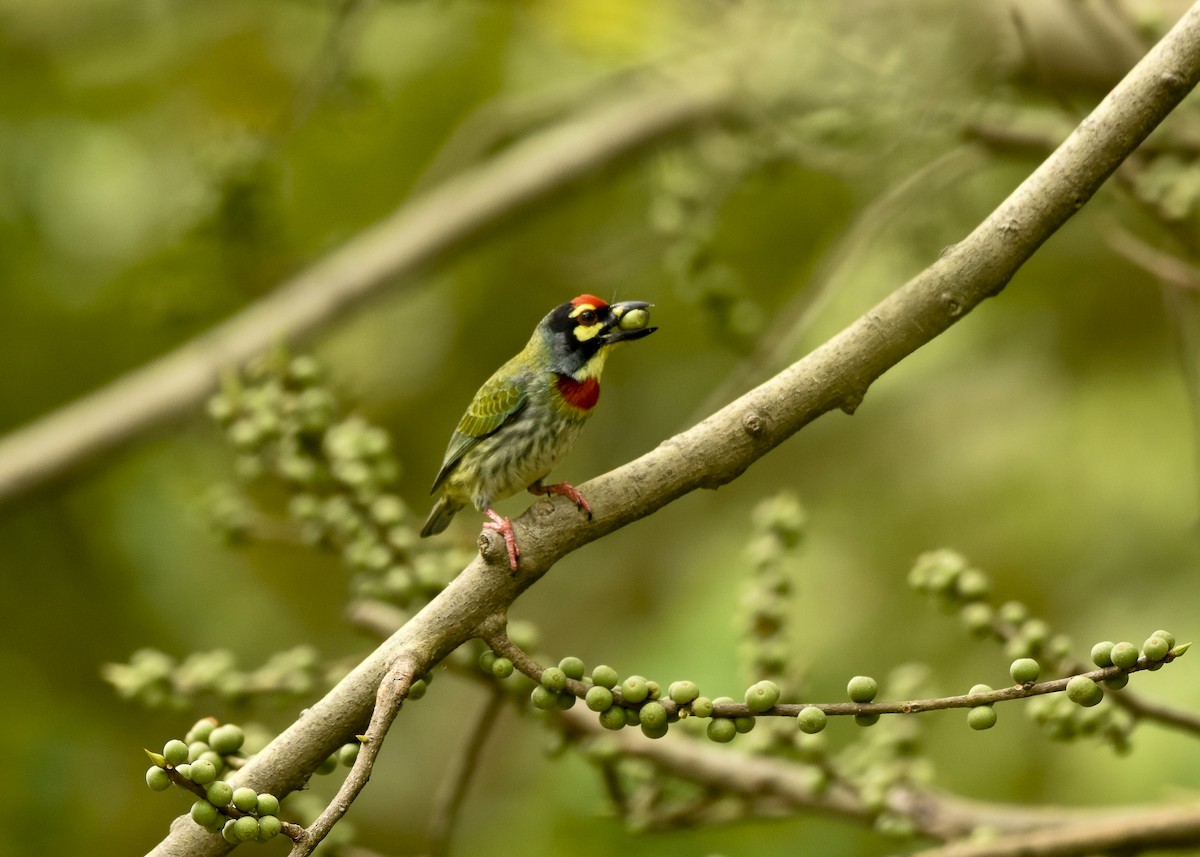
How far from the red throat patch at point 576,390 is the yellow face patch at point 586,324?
89mm

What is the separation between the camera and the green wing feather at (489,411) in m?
2.95

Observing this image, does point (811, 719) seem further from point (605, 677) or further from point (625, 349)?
point (625, 349)

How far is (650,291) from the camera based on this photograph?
5477mm

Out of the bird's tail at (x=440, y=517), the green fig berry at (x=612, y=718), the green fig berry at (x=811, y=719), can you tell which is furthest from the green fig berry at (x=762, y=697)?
the bird's tail at (x=440, y=517)

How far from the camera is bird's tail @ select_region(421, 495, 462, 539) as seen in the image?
3.21 m

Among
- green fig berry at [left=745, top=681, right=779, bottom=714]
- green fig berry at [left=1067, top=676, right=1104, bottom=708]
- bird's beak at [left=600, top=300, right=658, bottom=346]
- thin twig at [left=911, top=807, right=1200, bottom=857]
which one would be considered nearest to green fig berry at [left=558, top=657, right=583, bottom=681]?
green fig berry at [left=745, top=681, right=779, bottom=714]

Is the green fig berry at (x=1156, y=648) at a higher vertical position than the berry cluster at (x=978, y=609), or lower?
lower

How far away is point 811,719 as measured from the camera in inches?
65.1

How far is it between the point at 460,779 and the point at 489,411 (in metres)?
0.77

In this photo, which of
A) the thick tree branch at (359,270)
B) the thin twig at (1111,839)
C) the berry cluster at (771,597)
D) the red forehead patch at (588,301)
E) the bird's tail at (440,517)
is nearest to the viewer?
the thin twig at (1111,839)

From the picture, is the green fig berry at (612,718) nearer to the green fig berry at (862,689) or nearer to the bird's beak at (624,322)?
the green fig berry at (862,689)

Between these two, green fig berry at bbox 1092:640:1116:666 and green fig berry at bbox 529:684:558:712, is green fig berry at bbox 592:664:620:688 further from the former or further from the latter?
green fig berry at bbox 1092:640:1116:666

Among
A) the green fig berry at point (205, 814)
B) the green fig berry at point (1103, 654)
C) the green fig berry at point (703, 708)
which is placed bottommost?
the green fig berry at point (205, 814)

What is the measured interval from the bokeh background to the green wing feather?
0.94ft
